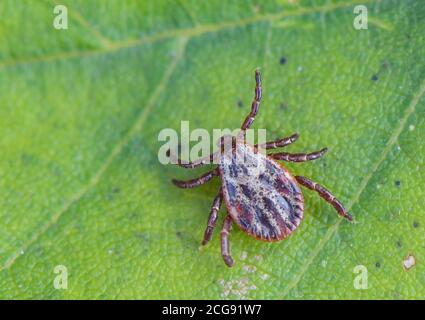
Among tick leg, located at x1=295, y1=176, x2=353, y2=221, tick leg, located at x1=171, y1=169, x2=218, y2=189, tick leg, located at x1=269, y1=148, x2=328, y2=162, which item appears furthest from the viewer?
tick leg, located at x1=171, y1=169, x2=218, y2=189

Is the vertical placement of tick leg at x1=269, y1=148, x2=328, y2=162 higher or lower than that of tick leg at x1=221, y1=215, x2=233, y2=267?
higher

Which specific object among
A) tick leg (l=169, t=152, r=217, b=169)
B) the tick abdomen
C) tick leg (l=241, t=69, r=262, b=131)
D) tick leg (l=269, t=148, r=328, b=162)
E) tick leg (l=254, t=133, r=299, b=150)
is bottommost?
the tick abdomen

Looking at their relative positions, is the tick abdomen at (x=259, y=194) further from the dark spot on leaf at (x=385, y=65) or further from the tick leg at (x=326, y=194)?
the dark spot on leaf at (x=385, y=65)

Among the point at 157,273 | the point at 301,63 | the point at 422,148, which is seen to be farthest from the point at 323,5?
the point at 157,273

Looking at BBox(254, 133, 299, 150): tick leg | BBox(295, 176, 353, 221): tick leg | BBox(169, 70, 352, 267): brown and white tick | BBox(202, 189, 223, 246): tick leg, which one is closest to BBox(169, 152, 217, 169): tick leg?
BBox(169, 70, 352, 267): brown and white tick

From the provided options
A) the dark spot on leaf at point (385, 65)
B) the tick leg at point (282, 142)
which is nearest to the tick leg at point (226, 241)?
the tick leg at point (282, 142)

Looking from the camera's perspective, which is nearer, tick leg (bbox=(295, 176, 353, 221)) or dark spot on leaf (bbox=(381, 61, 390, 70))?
tick leg (bbox=(295, 176, 353, 221))

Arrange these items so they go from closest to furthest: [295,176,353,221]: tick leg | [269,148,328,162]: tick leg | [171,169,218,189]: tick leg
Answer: [295,176,353,221]: tick leg → [269,148,328,162]: tick leg → [171,169,218,189]: tick leg

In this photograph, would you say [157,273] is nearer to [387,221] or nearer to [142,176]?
[142,176]

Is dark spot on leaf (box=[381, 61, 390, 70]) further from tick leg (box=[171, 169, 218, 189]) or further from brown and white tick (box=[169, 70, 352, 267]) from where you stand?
tick leg (box=[171, 169, 218, 189])
